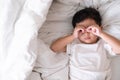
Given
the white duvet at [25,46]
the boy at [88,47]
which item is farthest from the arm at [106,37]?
the white duvet at [25,46]

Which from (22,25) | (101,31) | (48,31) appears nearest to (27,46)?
(22,25)

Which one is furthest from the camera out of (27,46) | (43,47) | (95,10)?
→ (95,10)

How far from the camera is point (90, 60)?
45.3 inches

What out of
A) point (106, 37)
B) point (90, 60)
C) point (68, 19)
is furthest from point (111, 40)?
point (68, 19)

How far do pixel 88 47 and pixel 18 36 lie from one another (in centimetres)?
34

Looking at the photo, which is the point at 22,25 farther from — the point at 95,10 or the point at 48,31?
the point at 95,10

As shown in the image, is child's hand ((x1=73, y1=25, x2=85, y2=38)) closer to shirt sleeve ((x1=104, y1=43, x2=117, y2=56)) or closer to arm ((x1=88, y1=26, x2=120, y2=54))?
arm ((x1=88, y1=26, x2=120, y2=54))

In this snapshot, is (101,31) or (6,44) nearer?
(6,44)

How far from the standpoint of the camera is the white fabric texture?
100cm

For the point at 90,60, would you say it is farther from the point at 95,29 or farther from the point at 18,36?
the point at 18,36

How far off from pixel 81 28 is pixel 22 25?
0.27 meters

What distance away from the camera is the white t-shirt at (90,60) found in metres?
1.13

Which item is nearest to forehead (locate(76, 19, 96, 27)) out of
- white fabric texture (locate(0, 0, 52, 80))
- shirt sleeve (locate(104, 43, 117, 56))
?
shirt sleeve (locate(104, 43, 117, 56))

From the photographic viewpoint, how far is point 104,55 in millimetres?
1163
